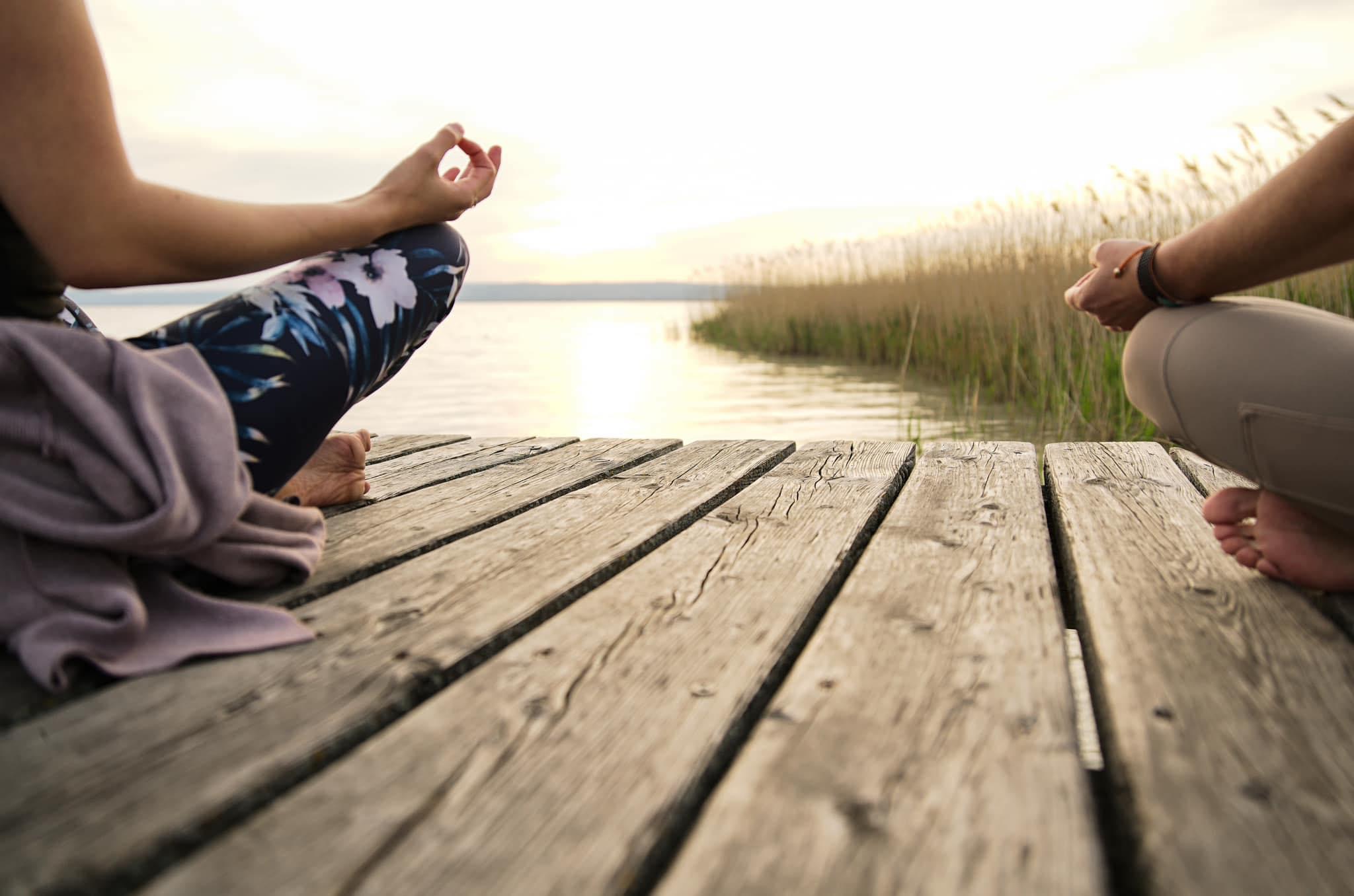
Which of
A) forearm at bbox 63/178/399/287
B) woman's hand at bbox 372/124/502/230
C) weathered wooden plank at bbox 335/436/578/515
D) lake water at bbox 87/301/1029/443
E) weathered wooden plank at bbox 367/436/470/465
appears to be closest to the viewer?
forearm at bbox 63/178/399/287

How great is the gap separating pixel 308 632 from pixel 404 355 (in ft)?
1.87

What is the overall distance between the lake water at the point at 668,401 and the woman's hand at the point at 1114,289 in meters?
2.36

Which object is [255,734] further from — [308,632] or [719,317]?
[719,317]

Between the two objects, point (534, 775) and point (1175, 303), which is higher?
point (1175, 303)

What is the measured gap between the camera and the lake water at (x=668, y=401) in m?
4.45

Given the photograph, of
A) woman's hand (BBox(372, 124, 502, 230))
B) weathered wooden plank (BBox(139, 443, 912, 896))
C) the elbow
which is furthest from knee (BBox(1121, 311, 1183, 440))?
the elbow

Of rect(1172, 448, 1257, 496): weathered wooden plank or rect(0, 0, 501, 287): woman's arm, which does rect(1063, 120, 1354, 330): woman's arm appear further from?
rect(0, 0, 501, 287): woman's arm

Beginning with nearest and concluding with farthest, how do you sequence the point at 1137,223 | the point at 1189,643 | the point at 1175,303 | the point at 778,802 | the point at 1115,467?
the point at 778,802 → the point at 1189,643 → the point at 1175,303 → the point at 1115,467 → the point at 1137,223

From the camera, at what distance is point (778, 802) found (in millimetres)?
605

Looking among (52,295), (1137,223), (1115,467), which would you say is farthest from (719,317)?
(52,295)

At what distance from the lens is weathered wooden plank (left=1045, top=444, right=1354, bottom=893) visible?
1.83 feet

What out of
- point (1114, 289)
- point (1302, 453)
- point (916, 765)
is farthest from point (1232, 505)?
point (916, 765)

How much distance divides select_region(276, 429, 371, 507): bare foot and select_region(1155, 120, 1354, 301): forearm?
122 centimetres

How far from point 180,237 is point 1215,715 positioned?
103 cm
